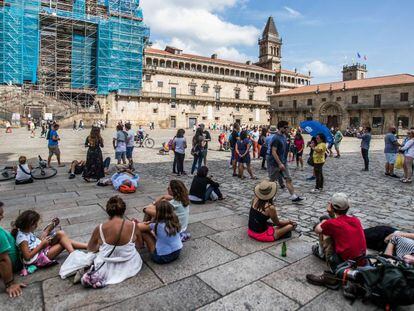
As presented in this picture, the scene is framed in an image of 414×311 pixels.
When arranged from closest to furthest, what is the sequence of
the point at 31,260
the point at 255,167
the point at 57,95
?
the point at 31,260, the point at 255,167, the point at 57,95

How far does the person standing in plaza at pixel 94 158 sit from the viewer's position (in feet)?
26.5

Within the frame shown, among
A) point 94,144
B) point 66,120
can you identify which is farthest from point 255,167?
point 66,120

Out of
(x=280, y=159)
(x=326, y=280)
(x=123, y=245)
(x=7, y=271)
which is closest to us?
(x=7, y=271)

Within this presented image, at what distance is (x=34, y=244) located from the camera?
134 inches

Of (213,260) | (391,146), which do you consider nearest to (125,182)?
(213,260)

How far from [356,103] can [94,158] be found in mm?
43438

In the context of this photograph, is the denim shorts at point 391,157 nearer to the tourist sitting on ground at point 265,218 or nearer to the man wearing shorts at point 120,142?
the tourist sitting on ground at point 265,218

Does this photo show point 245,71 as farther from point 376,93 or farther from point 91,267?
point 91,267

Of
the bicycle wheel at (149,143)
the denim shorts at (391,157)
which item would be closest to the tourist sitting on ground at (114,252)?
the denim shorts at (391,157)

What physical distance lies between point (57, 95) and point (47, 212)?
36.9 meters

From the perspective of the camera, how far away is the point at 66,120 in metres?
34.5

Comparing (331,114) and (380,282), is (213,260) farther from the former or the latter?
(331,114)

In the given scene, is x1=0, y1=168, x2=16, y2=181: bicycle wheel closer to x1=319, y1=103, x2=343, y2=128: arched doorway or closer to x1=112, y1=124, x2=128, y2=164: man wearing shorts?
x1=112, y1=124, x2=128, y2=164: man wearing shorts

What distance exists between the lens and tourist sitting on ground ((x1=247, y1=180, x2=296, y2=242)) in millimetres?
4012
